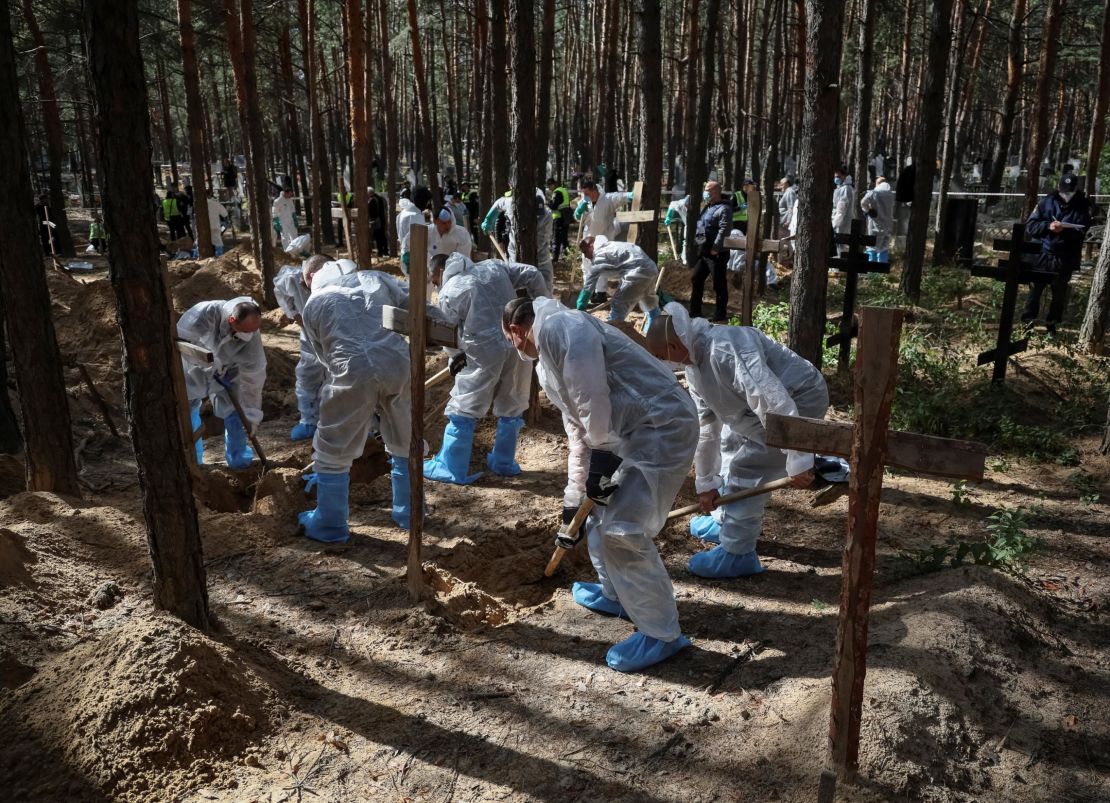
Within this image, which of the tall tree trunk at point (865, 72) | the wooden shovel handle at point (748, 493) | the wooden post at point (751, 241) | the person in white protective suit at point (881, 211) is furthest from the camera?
the person in white protective suit at point (881, 211)

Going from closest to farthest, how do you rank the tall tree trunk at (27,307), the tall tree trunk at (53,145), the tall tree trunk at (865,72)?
the tall tree trunk at (27,307) < the tall tree trunk at (865,72) < the tall tree trunk at (53,145)

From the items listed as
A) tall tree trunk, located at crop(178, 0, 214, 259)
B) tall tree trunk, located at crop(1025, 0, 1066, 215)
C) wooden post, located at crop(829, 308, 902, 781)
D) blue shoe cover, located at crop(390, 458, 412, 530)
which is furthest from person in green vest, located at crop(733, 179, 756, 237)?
wooden post, located at crop(829, 308, 902, 781)

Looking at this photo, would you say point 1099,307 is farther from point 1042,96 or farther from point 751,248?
point 1042,96

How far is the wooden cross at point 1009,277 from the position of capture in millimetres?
8008

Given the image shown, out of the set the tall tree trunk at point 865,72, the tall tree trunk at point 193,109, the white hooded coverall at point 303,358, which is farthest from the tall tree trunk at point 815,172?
the tall tree trunk at point 193,109

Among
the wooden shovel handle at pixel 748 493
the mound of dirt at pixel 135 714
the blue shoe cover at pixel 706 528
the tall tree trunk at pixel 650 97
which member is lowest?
the blue shoe cover at pixel 706 528

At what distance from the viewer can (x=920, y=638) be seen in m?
3.96

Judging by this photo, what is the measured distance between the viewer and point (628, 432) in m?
4.43

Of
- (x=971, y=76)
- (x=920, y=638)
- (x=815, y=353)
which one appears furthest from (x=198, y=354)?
(x=971, y=76)

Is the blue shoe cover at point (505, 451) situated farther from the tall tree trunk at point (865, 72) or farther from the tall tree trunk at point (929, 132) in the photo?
the tall tree trunk at point (865, 72)

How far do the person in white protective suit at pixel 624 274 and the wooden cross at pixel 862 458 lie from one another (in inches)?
262

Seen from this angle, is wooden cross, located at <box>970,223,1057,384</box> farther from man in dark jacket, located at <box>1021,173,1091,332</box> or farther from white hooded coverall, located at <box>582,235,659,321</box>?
white hooded coverall, located at <box>582,235,659,321</box>

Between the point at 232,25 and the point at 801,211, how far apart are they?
10.7m

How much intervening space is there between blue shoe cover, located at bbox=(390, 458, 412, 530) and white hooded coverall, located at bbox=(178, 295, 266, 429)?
1.67 metres
